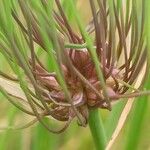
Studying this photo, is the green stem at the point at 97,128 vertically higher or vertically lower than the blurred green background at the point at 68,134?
higher

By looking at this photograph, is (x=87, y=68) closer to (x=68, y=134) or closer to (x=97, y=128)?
(x=97, y=128)

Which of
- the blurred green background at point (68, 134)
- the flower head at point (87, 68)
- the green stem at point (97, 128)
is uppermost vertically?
the flower head at point (87, 68)

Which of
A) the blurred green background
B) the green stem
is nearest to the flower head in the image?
the green stem

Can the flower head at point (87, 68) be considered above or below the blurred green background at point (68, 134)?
above

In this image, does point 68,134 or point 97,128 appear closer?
point 97,128

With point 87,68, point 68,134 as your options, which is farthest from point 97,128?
point 68,134

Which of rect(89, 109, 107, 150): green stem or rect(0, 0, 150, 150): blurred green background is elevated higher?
rect(89, 109, 107, 150): green stem

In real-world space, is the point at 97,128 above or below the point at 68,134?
above

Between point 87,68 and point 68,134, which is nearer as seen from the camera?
point 87,68

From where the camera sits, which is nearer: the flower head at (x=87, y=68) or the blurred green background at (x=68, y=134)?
the flower head at (x=87, y=68)

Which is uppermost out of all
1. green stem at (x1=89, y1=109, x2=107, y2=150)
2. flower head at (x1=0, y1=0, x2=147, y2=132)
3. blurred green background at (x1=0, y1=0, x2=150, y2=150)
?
flower head at (x1=0, y1=0, x2=147, y2=132)

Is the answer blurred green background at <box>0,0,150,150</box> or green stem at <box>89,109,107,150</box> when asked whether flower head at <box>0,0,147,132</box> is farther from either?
blurred green background at <box>0,0,150,150</box>

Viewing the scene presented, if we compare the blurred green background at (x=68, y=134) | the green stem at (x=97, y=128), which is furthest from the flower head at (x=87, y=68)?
the blurred green background at (x=68, y=134)

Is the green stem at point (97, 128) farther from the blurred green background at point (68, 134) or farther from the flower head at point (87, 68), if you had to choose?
the blurred green background at point (68, 134)
